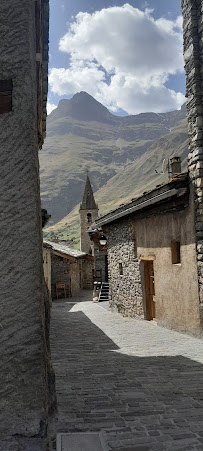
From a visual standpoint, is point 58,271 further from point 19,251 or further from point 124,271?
point 19,251

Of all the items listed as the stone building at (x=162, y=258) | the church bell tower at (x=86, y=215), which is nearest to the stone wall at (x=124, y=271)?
the stone building at (x=162, y=258)

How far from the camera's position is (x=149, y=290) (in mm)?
11023

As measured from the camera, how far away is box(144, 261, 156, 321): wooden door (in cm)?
1092

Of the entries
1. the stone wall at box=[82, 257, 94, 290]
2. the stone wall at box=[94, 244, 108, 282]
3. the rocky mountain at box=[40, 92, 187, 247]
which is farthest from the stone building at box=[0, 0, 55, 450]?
the rocky mountain at box=[40, 92, 187, 247]

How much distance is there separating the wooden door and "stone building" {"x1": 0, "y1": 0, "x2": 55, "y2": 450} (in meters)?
8.42

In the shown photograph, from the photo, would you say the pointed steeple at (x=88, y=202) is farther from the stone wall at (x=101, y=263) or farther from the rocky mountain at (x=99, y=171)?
the rocky mountain at (x=99, y=171)

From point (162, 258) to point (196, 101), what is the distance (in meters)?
4.08

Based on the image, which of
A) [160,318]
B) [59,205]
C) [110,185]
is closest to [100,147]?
[110,185]

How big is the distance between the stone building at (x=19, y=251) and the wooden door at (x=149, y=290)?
332 inches

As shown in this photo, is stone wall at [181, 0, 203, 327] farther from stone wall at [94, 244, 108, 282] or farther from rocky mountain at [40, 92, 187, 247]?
rocky mountain at [40, 92, 187, 247]

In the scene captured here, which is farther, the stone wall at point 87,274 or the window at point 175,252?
the stone wall at point 87,274

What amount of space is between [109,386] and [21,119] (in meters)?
3.44

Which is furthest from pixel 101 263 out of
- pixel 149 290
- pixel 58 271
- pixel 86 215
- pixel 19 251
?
pixel 86 215

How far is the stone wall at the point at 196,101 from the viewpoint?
750 cm
